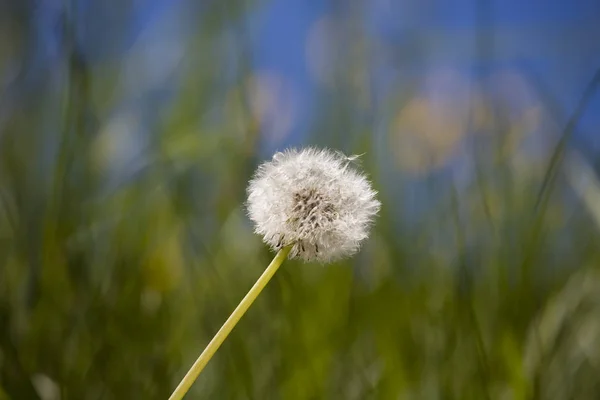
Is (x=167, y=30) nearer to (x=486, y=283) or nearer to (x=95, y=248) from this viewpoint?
(x=95, y=248)

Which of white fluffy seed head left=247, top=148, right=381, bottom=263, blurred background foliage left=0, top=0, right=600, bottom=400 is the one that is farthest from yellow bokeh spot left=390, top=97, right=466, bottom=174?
white fluffy seed head left=247, top=148, right=381, bottom=263

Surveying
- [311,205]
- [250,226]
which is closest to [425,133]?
[250,226]

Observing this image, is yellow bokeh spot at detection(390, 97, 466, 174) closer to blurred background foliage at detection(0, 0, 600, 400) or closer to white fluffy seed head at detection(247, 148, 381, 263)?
blurred background foliage at detection(0, 0, 600, 400)

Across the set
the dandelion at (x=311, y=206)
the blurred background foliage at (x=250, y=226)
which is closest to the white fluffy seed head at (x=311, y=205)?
the dandelion at (x=311, y=206)

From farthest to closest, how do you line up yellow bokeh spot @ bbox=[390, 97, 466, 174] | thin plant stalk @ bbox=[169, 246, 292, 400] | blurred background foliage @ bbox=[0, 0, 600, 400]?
yellow bokeh spot @ bbox=[390, 97, 466, 174] < blurred background foliage @ bbox=[0, 0, 600, 400] < thin plant stalk @ bbox=[169, 246, 292, 400]

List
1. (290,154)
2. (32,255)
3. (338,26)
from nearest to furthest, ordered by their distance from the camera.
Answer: (290,154), (32,255), (338,26)

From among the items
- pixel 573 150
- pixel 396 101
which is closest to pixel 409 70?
pixel 396 101

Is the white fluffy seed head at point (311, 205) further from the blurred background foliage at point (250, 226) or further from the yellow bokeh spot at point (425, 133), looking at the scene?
the yellow bokeh spot at point (425, 133)

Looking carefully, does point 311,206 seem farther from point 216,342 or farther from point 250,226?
point 250,226
